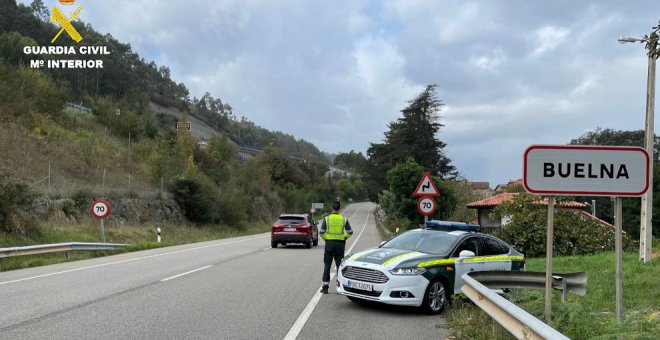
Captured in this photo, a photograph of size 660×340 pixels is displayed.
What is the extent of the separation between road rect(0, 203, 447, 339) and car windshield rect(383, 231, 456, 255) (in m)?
1.26

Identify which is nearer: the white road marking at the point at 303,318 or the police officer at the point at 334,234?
the white road marking at the point at 303,318

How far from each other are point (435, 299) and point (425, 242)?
1.44 m

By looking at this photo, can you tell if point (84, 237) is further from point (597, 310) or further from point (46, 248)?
point (597, 310)

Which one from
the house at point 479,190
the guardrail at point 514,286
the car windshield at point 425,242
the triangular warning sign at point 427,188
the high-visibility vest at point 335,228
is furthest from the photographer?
the house at point 479,190

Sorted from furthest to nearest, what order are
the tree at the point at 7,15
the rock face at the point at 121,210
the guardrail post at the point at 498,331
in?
the tree at the point at 7,15, the rock face at the point at 121,210, the guardrail post at the point at 498,331

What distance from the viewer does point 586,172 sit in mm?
6418

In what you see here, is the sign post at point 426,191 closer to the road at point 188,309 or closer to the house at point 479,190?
the road at point 188,309

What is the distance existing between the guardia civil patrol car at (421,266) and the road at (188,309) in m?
0.33

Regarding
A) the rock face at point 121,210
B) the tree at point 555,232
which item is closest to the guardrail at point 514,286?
the tree at point 555,232

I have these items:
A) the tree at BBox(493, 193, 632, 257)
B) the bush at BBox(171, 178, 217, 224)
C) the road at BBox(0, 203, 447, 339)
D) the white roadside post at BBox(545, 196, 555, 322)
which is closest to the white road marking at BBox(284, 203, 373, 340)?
the road at BBox(0, 203, 447, 339)

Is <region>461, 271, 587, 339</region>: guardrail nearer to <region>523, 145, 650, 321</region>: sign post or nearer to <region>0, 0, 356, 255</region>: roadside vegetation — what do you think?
<region>523, 145, 650, 321</region>: sign post

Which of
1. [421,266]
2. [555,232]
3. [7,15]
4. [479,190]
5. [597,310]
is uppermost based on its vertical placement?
[7,15]

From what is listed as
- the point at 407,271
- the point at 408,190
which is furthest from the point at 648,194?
the point at 408,190

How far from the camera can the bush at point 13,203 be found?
2144cm
